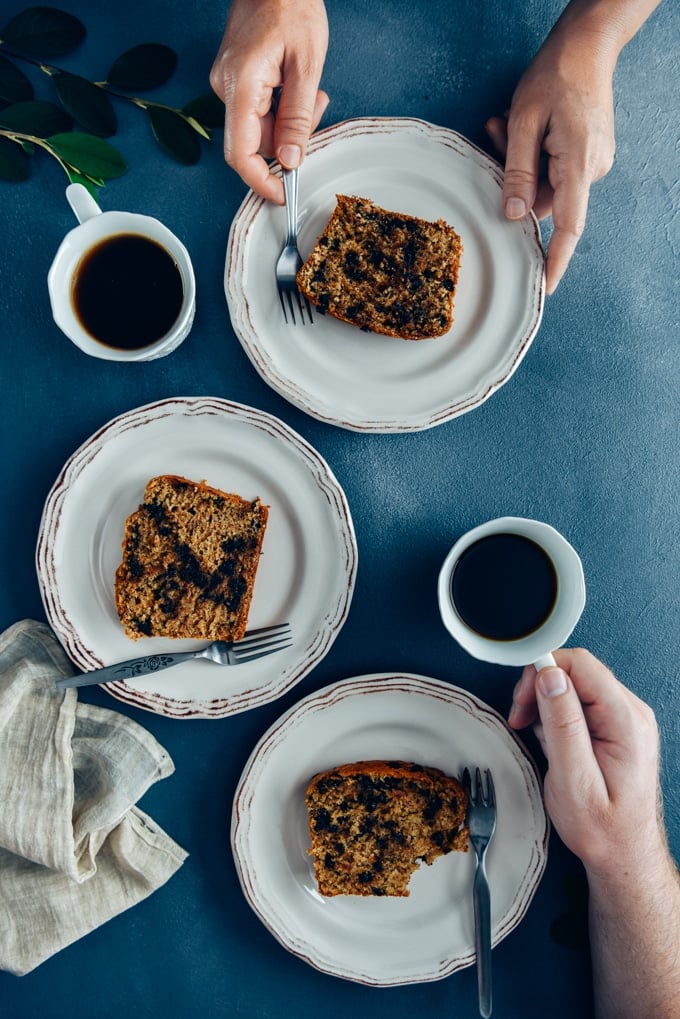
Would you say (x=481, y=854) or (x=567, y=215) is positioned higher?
(x=567, y=215)

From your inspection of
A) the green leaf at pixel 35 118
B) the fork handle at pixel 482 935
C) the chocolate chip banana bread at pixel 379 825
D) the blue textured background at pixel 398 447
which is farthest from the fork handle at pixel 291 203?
the fork handle at pixel 482 935

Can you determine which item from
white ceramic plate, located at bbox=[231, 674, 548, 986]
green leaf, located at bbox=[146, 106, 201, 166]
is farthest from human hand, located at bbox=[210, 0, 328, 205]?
white ceramic plate, located at bbox=[231, 674, 548, 986]

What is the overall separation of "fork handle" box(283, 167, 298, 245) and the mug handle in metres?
0.38

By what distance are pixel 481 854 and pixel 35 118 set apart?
1834 mm

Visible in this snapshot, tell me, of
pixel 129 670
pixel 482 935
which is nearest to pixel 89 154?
pixel 129 670

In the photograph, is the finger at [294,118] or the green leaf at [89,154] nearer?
the finger at [294,118]

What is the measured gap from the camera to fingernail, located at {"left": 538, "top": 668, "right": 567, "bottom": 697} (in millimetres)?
1449

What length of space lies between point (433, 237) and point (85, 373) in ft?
2.62

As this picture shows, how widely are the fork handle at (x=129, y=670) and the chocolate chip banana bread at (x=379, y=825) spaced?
Result: 396 millimetres

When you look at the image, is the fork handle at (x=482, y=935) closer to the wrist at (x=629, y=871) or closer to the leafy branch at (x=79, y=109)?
the wrist at (x=629, y=871)

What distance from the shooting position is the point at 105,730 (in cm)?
164

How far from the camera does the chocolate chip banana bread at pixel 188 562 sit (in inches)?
60.9

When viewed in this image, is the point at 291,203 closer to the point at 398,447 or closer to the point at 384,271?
the point at 384,271

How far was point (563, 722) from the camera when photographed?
144 cm
